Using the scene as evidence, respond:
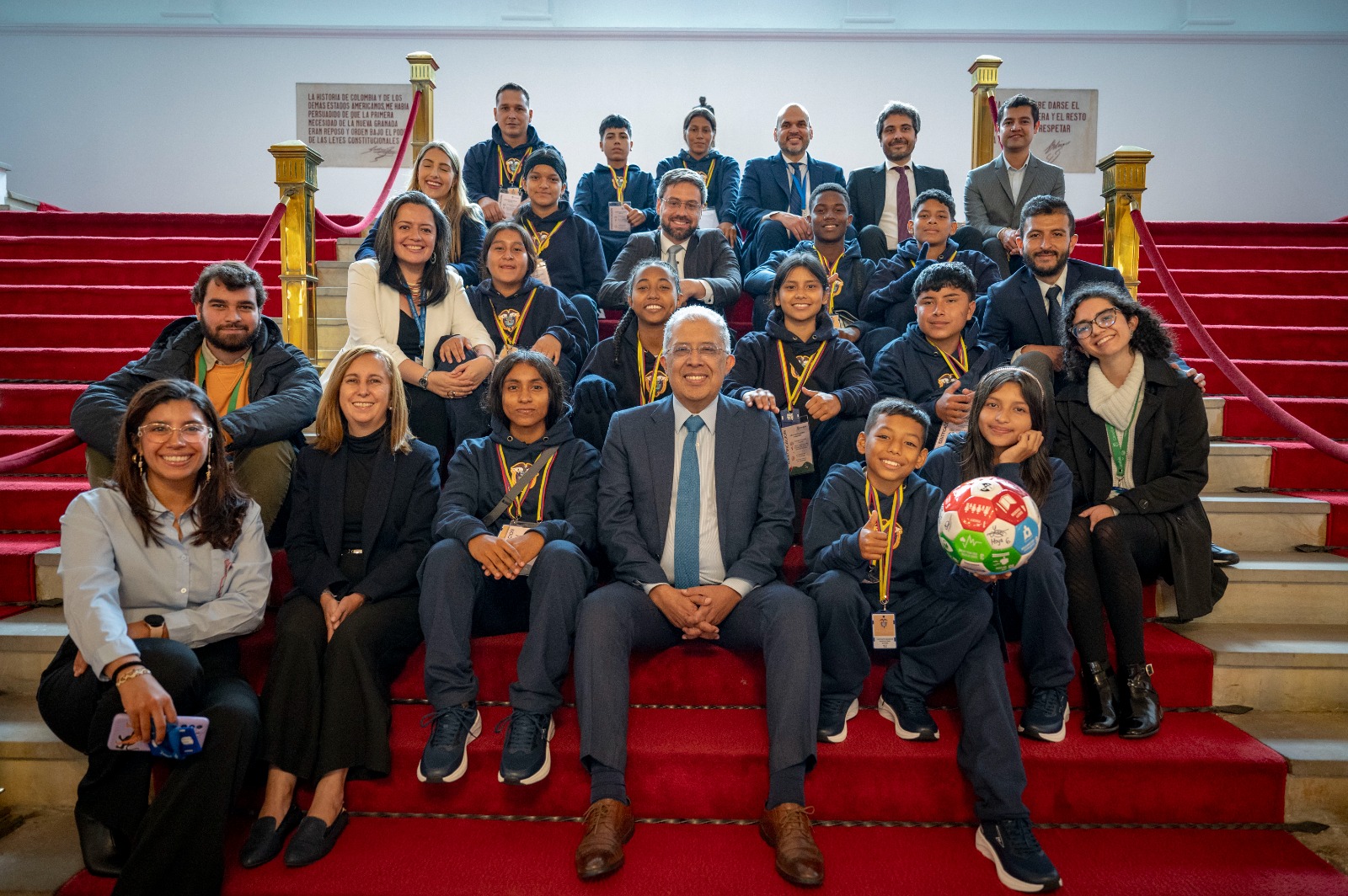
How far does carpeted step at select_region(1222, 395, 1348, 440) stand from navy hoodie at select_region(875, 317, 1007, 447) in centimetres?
121

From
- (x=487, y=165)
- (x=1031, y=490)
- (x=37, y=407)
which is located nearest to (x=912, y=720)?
(x=1031, y=490)

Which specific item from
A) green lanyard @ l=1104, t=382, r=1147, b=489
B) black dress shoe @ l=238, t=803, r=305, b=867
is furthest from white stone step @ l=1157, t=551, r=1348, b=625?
black dress shoe @ l=238, t=803, r=305, b=867

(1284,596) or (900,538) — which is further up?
(900,538)

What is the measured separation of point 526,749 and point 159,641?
2.93 feet

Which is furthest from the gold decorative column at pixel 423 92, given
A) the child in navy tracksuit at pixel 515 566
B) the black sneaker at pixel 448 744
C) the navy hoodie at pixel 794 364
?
the black sneaker at pixel 448 744

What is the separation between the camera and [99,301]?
4.82 m

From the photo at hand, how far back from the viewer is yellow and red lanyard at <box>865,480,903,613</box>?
2.40 metres

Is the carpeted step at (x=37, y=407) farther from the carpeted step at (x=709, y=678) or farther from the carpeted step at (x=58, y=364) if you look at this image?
the carpeted step at (x=709, y=678)

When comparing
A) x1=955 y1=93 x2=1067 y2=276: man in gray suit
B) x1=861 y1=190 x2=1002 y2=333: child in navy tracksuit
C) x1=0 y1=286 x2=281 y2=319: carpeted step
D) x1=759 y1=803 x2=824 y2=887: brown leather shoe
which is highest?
x1=955 y1=93 x2=1067 y2=276: man in gray suit

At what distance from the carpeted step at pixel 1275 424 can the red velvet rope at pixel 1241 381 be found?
214 millimetres

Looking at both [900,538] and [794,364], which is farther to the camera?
[794,364]

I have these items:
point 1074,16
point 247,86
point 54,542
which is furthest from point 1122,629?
point 247,86

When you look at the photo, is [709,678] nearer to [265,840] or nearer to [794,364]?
[265,840]

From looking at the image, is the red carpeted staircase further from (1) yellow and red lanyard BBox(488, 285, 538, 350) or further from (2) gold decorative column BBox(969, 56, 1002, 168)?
(2) gold decorative column BBox(969, 56, 1002, 168)
